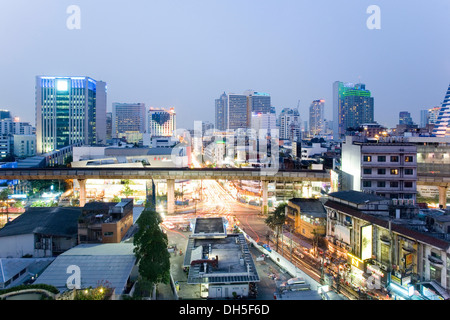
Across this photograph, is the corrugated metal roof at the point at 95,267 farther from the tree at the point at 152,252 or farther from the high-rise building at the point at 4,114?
the high-rise building at the point at 4,114

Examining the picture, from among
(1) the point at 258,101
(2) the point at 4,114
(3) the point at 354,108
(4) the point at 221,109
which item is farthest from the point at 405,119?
(2) the point at 4,114

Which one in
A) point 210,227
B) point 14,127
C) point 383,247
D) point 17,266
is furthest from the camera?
point 14,127

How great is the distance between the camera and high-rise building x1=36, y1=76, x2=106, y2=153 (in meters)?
40.2

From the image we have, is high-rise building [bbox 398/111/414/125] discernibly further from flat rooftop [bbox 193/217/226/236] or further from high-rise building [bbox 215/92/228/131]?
flat rooftop [bbox 193/217/226/236]

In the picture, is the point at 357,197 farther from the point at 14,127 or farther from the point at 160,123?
the point at 160,123

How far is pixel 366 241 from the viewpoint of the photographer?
326 inches

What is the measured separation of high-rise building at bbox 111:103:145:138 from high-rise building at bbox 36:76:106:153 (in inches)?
1345

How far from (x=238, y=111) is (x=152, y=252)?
59546 mm

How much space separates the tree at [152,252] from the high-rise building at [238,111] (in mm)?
57352

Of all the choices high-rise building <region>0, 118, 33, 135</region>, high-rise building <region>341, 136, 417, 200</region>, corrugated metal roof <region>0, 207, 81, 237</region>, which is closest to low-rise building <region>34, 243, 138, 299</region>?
corrugated metal roof <region>0, 207, 81, 237</region>

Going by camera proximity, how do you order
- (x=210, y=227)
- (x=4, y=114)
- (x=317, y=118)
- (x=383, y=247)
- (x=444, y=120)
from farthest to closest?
(x=317, y=118)
(x=4, y=114)
(x=444, y=120)
(x=210, y=227)
(x=383, y=247)

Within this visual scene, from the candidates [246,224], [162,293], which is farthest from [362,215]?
[246,224]

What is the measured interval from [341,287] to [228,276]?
8.92 feet
